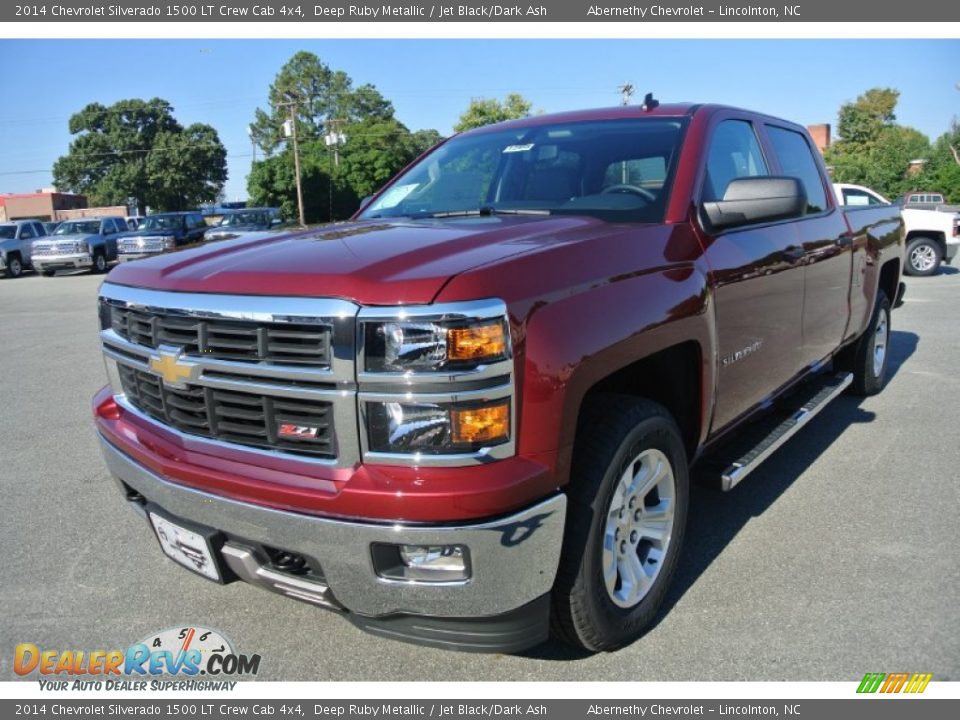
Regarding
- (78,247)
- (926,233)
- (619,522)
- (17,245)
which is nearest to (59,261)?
(78,247)

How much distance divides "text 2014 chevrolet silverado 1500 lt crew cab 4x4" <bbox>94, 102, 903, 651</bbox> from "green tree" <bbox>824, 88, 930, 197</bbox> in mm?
44546

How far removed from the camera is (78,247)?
74.0ft

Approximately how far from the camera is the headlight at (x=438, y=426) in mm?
2018

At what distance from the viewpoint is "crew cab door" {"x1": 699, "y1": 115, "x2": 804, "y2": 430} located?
3.04 metres

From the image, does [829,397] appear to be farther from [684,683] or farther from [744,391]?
[684,683]

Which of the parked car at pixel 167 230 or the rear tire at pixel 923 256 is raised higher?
the parked car at pixel 167 230

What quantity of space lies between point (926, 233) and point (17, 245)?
1010 inches

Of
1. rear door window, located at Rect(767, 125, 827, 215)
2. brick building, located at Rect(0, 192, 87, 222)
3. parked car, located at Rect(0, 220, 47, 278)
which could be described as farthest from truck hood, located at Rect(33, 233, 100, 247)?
brick building, located at Rect(0, 192, 87, 222)

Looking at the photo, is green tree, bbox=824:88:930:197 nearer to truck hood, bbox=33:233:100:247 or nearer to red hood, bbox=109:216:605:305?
truck hood, bbox=33:233:100:247

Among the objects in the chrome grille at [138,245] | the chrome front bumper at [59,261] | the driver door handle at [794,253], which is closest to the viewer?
the driver door handle at [794,253]

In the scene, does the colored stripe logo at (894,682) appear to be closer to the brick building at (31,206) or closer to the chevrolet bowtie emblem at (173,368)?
the chevrolet bowtie emblem at (173,368)

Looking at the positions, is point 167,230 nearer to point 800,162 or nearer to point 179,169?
point 800,162

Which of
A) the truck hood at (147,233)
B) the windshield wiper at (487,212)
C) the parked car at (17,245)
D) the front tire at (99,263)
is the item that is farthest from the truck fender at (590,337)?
the parked car at (17,245)
